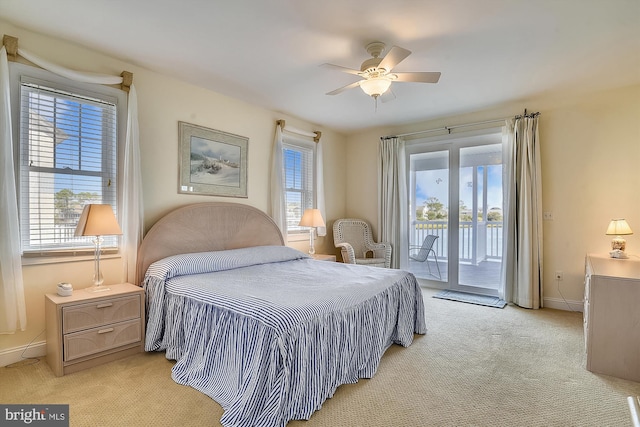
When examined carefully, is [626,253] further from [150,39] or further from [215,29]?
[150,39]

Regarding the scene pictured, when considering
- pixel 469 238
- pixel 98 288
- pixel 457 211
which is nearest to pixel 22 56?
pixel 98 288

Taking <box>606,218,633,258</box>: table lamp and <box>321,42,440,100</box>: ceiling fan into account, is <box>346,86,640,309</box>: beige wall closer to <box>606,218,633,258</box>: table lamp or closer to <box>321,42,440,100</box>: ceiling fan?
<box>606,218,633,258</box>: table lamp

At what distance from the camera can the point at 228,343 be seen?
199cm

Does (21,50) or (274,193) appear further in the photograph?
(274,193)

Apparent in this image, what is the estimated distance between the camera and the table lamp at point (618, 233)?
3.20m

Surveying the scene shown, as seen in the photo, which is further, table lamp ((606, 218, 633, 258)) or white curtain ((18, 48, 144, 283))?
table lamp ((606, 218, 633, 258))

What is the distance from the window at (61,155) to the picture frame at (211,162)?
2.18 ft

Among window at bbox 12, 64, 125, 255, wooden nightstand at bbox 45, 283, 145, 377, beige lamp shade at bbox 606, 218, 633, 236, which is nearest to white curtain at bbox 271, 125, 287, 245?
window at bbox 12, 64, 125, 255

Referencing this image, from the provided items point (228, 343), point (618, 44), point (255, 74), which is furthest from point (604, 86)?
point (228, 343)

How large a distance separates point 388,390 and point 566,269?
3117mm

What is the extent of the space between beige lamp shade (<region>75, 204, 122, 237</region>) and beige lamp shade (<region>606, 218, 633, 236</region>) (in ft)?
15.2

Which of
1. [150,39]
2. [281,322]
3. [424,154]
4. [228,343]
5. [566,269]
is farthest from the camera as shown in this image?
[424,154]

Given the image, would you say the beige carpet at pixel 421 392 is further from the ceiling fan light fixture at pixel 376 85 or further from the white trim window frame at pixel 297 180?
the white trim window frame at pixel 297 180

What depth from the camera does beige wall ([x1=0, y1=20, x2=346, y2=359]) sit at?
246 centimetres
